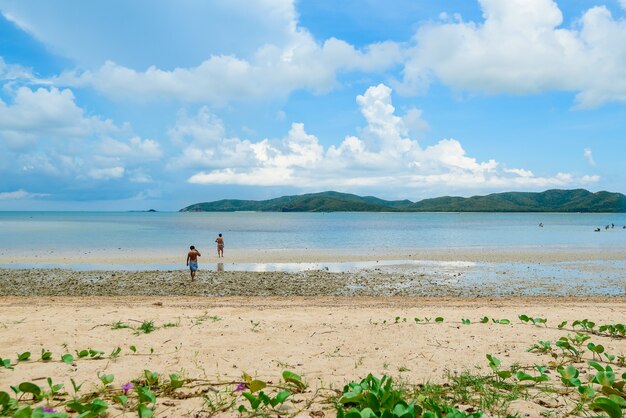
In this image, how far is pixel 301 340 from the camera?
733 centimetres

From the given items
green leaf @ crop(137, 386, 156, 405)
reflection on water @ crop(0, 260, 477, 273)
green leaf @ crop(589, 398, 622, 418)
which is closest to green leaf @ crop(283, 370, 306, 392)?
green leaf @ crop(137, 386, 156, 405)

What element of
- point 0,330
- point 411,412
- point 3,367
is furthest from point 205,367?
point 0,330

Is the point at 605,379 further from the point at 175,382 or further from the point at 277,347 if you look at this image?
the point at 175,382

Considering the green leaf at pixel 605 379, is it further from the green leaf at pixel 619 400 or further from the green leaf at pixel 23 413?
the green leaf at pixel 23 413

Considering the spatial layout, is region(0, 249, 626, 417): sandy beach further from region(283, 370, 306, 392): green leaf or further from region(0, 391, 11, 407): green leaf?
region(0, 391, 11, 407): green leaf

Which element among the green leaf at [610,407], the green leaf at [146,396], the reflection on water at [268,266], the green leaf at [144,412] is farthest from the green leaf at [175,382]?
the reflection on water at [268,266]

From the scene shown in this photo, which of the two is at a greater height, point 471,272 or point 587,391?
point 587,391

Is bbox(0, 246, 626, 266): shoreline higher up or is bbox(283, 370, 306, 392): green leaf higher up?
bbox(283, 370, 306, 392): green leaf

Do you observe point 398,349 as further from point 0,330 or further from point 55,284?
point 55,284

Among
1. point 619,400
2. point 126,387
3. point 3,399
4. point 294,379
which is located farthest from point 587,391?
point 3,399

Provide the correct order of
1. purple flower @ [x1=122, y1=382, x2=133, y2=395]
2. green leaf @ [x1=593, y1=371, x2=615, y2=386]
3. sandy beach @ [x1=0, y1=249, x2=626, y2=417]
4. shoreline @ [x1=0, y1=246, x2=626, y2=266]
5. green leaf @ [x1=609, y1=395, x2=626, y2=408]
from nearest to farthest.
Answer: green leaf @ [x1=609, y1=395, x2=626, y2=408], green leaf @ [x1=593, y1=371, x2=615, y2=386], purple flower @ [x1=122, y1=382, x2=133, y2=395], sandy beach @ [x1=0, y1=249, x2=626, y2=417], shoreline @ [x1=0, y1=246, x2=626, y2=266]

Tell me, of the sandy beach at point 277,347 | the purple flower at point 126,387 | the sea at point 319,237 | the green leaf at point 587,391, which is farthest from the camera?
the sea at point 319,237

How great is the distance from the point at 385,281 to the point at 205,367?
16.5 m

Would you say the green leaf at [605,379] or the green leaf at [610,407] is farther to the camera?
the green leaf at [605,379]
